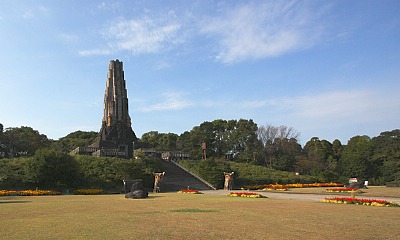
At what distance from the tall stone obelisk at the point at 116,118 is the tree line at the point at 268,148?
22.9 feet

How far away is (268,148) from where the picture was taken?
212ft

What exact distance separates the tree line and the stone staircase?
15.4 m

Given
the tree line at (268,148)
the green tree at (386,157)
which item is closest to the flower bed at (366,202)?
the tree line at (268,148)

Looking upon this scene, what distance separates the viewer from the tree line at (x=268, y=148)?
50438 mm

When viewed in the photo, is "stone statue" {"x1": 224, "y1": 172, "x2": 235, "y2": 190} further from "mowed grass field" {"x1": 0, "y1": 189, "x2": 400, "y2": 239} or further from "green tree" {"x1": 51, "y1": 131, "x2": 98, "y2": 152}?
"green tree" {"x1": 51, "y1": 131, "x2": 98, "y2": 152}

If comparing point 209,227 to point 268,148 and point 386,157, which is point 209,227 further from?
point 268,148

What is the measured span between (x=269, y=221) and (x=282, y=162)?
4796 centimetres

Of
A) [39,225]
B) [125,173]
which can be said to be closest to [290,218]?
[39,225]

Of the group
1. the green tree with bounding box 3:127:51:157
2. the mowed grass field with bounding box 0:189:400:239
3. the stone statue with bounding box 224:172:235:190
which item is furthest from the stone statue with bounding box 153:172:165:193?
the green tree with bounding box 3:127:51:157

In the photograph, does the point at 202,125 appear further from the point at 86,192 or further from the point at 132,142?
the point at 86,192

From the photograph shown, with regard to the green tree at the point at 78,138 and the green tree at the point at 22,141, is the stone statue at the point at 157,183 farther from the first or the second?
the green tree at the point at 78,138

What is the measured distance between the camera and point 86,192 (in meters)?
26.1

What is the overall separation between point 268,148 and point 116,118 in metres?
28.8

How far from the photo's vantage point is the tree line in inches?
1986
